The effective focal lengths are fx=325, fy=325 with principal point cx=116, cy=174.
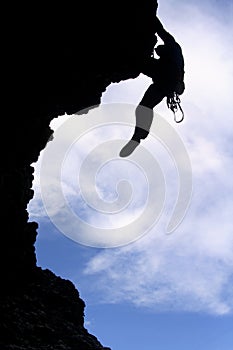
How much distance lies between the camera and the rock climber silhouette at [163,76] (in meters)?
11.5

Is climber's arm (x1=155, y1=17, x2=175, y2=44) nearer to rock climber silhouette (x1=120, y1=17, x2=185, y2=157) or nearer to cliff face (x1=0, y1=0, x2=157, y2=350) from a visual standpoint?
rock climber silhouette (x1=120, y1=17, x2=185, y2=157)

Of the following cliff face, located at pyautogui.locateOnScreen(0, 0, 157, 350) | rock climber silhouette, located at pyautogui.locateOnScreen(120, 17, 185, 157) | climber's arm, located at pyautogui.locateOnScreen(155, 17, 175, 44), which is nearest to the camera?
cliff face, located at pyautogui.locateOnScreen(0, 0, 157, 350)

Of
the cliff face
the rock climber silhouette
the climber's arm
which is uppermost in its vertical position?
the climber's arm

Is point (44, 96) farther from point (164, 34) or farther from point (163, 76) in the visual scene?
point (164, 34)

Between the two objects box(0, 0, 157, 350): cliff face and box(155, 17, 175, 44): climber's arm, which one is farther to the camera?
box(155, 17, 175, 44): climber's arm

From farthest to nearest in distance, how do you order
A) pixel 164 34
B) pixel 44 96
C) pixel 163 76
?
pixel 163 76
pixel 164 34
pixel 44 96

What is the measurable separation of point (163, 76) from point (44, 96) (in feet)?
14.3

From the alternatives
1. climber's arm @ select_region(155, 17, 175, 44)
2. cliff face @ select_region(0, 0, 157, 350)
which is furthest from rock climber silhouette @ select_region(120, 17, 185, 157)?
cliff face @ select_region(0, 0, 157, 350)

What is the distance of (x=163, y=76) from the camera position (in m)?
11.9

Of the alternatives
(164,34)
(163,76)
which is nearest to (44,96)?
(163,76)

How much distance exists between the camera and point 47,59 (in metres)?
10.0

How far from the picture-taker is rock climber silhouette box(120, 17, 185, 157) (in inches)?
451

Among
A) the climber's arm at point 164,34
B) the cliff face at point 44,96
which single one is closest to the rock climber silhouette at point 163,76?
the climber's arm at point 164,34

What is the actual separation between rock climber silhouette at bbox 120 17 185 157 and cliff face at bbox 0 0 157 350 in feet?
1.69
